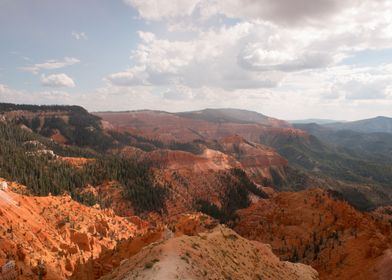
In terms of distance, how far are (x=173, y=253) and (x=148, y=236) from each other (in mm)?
22910

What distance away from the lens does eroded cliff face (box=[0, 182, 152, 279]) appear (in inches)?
1686

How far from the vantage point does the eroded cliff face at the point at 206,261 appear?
2850cm

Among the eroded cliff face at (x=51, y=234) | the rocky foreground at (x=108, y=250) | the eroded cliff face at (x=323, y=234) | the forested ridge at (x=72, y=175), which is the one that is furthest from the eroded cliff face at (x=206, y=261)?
the forested ridge at (x=72, y=175)

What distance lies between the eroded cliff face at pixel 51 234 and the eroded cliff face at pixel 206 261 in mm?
15191

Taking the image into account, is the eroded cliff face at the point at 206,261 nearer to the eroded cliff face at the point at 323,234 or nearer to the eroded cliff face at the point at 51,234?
the eroded cliff face at the point at 323,234

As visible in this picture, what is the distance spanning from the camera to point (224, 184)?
16312cm

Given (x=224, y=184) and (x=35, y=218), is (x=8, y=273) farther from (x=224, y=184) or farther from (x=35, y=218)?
(x=224, y=184)

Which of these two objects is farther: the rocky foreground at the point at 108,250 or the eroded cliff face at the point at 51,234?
the eroded cliff face at the point at 51,234

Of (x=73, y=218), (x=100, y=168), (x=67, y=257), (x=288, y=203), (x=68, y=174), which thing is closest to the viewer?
(x=67, y=257)

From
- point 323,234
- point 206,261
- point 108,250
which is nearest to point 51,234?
point 108,250

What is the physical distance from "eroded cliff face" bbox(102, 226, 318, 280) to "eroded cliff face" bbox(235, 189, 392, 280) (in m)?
11.8

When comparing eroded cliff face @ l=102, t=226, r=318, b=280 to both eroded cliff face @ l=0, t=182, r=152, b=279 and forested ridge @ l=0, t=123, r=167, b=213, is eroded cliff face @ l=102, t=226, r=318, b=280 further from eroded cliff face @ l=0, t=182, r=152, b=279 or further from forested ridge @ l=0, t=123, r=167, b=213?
forested ridge @ l=0, t=123, r=167, b=213

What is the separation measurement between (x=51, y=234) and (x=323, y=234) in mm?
55825

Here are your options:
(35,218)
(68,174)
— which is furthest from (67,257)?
(68,174)
